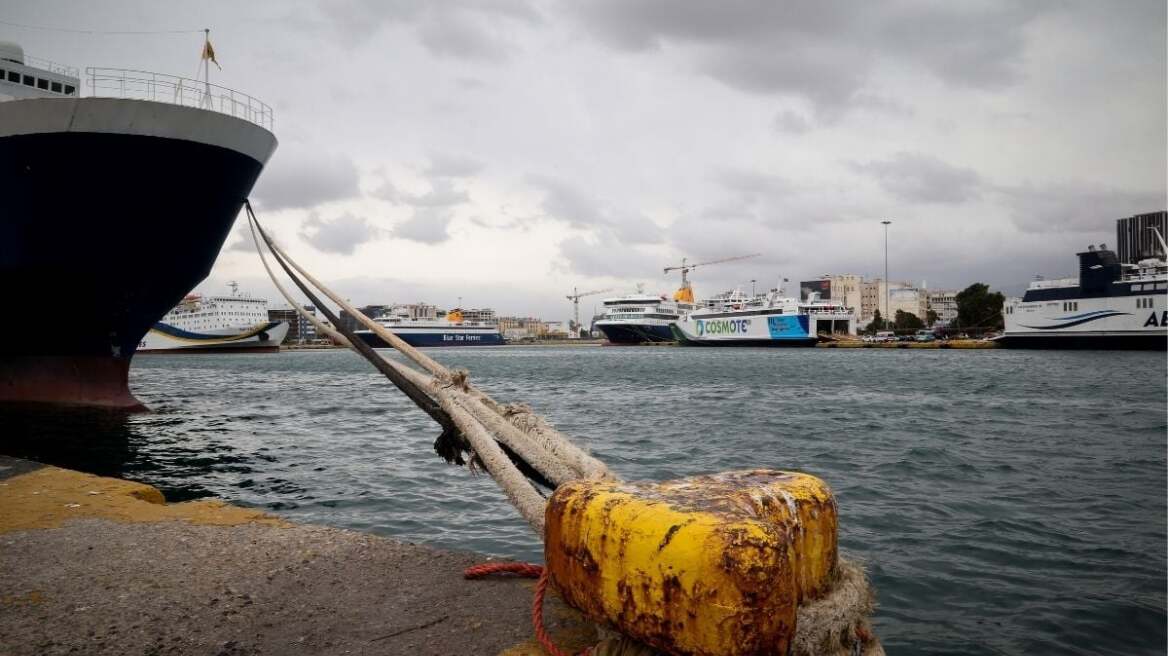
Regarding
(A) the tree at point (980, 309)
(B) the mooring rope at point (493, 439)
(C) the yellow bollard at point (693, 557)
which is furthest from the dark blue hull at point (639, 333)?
(C) the yellow bollard at point (693, 557)

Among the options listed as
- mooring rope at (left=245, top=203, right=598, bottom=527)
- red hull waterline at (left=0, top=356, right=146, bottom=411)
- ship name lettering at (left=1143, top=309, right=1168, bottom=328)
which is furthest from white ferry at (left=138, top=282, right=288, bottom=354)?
ship name lettering at (left=1143, top=309, right=1168, bottom=328)

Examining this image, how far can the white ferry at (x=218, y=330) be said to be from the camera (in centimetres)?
Answer: 6975

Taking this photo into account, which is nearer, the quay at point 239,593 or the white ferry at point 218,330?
the quay at point 239,593

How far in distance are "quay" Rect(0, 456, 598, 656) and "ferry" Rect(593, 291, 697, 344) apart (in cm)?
8851

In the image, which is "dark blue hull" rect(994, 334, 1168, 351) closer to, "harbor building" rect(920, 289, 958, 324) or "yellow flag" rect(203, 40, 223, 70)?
"yellow flag" rect(203, 40, 223, 70)

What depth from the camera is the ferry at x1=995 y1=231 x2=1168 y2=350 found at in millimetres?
47062

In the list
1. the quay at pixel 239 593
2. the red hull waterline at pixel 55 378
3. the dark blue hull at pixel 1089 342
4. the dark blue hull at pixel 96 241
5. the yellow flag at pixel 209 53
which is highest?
the yellow flag at pixel 209 53

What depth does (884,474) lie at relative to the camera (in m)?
8.57

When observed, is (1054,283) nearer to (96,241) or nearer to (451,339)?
(96,241)

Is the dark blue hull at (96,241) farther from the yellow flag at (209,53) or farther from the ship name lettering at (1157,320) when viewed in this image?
the ship name lettering at (1157,320)

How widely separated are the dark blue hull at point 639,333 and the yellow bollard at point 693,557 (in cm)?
9009

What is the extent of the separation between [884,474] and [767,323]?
70.3m

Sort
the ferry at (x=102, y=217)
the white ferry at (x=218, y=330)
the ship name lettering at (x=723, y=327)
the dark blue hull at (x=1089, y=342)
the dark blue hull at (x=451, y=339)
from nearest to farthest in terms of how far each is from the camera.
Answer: the ferry at (x=102, y=217) → the dark blue hull at (x=1089, y=342) → the white ferry at (x=218, y=330) → the ship name lettering at (x=723, y=327) → the dark blue hull at (x=451, y=339)

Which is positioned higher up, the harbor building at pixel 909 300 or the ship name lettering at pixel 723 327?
the harbor building at pixel 909 300
